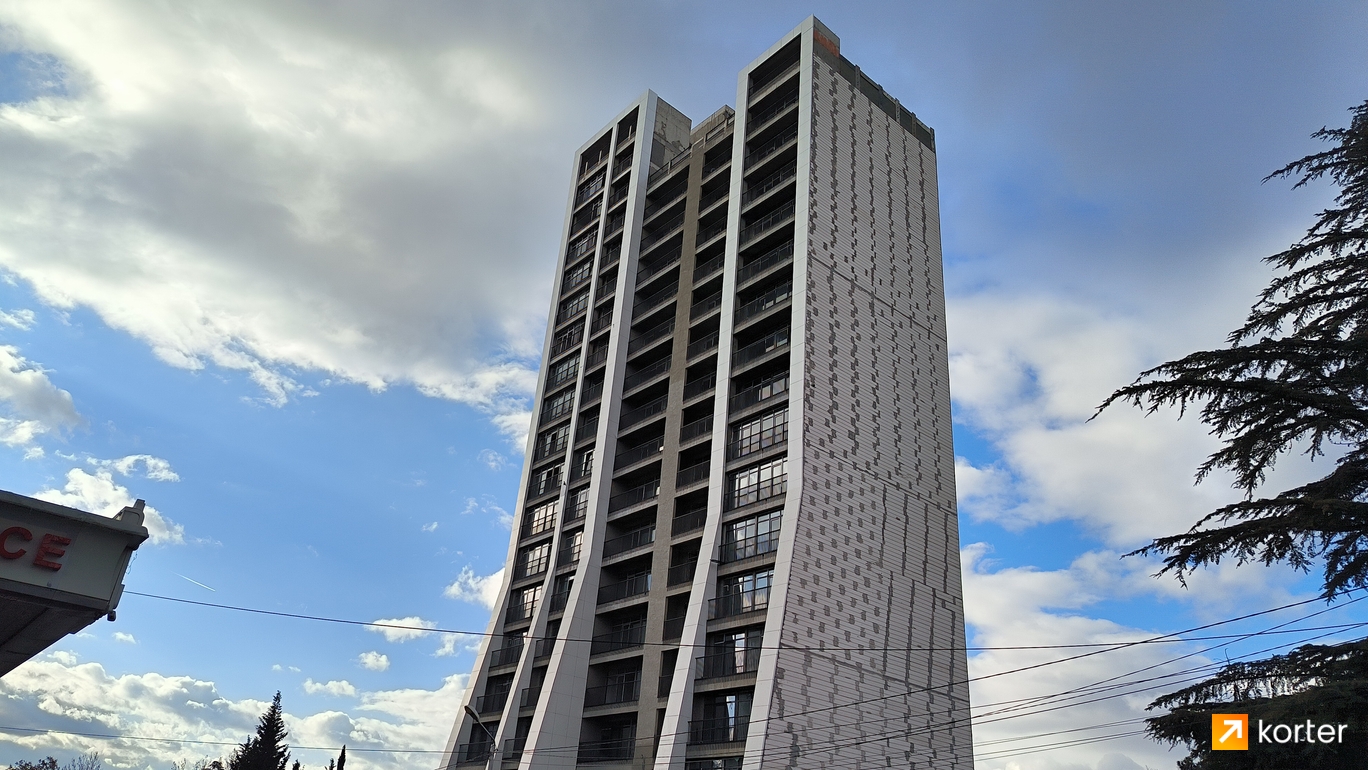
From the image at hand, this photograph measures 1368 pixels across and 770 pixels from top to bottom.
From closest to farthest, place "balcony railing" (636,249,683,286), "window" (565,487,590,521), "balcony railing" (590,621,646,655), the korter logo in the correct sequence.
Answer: the korter logo, "balcony railing" (590,621,646,655), "window" (565,487,590,521), "balcony railing" (636,249,683,286)

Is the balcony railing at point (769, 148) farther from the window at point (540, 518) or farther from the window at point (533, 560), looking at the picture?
the window at point (533, 560)

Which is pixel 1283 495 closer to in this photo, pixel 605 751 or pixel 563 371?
pixel 605 751

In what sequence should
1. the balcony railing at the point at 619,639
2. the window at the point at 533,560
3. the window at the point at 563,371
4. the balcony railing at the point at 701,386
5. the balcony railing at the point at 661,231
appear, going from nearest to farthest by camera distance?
the balcony railing at the point at 619,639
the balcony railing at the point at 701,386
the window at the point at 533,560
the balcony railing at the point at 661,231
the window at the point at 563,371

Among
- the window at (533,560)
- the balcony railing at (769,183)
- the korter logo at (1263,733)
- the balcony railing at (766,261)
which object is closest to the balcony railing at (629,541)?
the window at (533,560)

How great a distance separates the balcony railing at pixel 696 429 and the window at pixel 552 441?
1235cm

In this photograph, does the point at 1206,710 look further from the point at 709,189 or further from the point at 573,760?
the point at 709,189

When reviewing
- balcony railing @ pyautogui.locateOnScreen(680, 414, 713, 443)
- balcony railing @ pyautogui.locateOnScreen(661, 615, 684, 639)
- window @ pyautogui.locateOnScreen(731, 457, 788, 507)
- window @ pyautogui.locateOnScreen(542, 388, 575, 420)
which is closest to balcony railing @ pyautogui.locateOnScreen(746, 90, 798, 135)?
balcony railing @ pyautogui.locateOnScreen(680, 414, 713, 443)

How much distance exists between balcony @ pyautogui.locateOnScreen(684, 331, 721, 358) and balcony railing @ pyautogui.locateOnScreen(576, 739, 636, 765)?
21.3 metres

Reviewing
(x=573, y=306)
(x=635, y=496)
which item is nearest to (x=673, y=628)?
(x=635, y=496)

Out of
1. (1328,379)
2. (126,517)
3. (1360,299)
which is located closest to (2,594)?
(126,517)

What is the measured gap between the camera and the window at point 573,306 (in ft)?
222

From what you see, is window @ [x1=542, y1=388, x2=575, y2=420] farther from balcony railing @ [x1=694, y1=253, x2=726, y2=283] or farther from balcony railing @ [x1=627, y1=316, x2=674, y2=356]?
balcony railing @ [x1=694, y1=253, x2=726, y2=283]

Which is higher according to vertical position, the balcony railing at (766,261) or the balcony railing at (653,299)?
the balcony railing at (653,299)

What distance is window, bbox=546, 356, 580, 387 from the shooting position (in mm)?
65375
